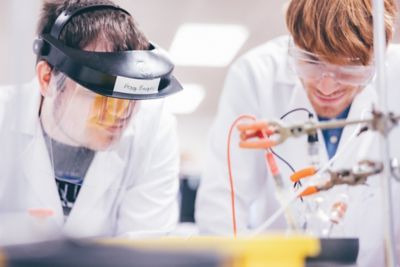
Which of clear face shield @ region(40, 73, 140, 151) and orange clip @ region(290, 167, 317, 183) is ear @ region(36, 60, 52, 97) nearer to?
clear face shield @ region(40, 73, 140, 151)

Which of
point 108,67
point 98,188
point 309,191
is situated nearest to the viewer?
point 309,191

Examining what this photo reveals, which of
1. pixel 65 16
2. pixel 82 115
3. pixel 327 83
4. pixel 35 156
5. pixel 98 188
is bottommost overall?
pixel 98 188

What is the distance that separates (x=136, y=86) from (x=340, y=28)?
1.51 feet

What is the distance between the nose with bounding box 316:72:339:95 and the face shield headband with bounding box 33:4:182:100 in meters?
0.35

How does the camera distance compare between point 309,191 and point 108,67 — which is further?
point 108,67

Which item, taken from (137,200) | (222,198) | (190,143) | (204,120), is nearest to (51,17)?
(137,200)

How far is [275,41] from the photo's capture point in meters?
1.53

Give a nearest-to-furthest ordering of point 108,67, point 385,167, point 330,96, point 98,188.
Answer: point 385,167, point 108,67, point 330,96, point 98,188

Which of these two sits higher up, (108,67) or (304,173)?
(108,67)

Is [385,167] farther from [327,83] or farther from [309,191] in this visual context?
→ [327,83]

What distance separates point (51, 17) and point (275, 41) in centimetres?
65

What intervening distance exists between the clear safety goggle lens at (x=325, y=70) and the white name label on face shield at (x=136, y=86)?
1.07 feet

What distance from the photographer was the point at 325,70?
3.87 feet

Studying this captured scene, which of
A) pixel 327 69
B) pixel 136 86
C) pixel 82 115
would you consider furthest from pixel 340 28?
pixel 82 115
